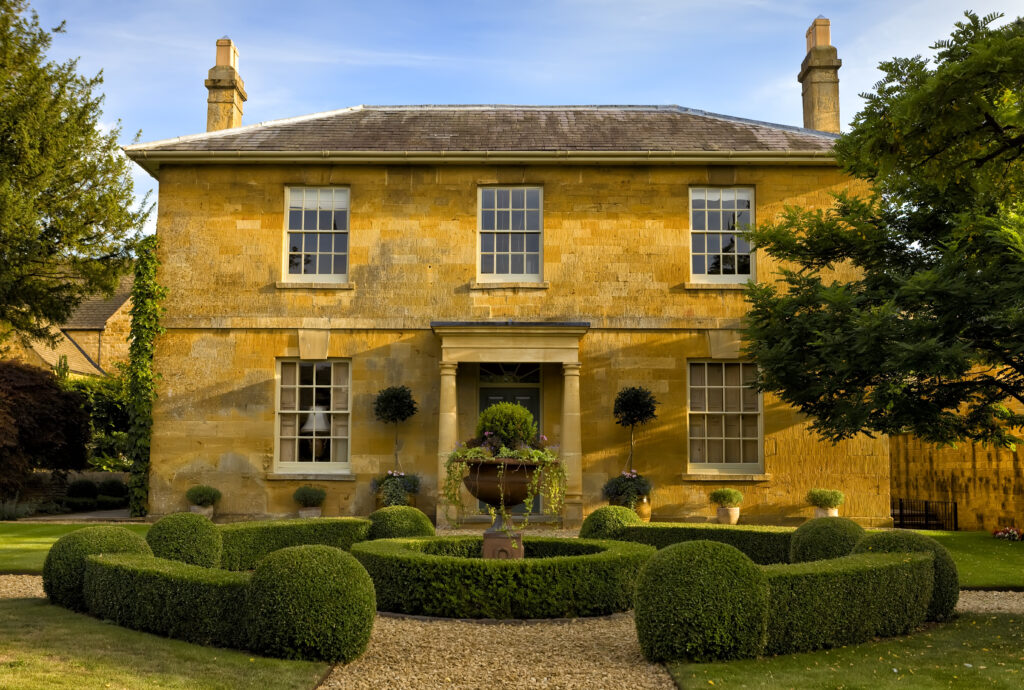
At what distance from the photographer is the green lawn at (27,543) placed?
39.5 feet

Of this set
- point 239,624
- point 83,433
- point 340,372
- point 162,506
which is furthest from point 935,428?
point 83,433

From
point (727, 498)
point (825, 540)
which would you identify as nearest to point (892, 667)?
point (825, 540)

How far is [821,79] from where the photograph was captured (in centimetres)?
2016

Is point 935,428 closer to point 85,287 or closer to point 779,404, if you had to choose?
point 779,404

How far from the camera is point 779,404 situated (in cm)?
1755

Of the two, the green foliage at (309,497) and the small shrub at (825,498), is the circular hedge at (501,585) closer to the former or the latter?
the green foliage at (309,497)

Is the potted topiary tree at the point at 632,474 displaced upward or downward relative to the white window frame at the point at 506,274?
downward

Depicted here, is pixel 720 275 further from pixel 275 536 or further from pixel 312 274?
pixel 275 536

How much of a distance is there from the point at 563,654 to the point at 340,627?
2001 mm

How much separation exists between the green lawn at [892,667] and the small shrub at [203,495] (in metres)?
11.9

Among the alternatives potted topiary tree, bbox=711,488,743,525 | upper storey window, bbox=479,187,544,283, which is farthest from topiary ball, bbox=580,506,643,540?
upper storey window, bbox=479,187,544,283

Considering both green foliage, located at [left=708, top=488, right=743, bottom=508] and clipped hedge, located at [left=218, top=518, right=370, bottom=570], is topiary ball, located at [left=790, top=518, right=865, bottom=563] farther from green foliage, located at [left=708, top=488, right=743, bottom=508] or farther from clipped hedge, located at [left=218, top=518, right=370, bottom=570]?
clipped hedge, located at [left=218, top=518, right=370, bottom=570]

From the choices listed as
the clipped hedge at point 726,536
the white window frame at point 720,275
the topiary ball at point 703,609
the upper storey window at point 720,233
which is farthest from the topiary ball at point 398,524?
the upper storey window at point 720,233

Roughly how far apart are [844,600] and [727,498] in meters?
8.76
